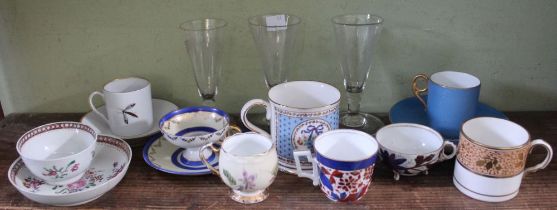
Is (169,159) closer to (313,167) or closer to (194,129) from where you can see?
(194,129)

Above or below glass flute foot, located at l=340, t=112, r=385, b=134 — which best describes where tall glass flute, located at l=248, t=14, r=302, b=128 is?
above

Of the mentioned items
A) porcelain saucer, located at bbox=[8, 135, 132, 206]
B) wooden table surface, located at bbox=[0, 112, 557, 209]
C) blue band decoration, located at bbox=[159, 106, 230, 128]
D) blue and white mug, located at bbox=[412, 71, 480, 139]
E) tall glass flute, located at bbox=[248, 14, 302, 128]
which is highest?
tall glass flute, located at bbox=[248, 14, 302, 128]

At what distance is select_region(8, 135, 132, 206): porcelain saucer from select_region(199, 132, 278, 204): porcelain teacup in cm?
14

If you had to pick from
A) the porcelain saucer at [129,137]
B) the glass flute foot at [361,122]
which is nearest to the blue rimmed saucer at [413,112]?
the glass flute foot at [361,122]

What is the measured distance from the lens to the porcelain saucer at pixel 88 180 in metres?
0.69

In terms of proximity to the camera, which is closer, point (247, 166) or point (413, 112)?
point (247, 166)

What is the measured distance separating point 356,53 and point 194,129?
29 centimetres

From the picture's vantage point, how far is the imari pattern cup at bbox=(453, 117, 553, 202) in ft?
2.17

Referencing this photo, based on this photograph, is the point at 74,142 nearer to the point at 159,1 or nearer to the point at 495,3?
the point at 159,1

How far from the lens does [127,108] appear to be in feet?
2.75

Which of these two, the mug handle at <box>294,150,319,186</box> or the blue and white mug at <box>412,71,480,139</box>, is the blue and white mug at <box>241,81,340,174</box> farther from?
the blue and white mug at <box>412,71,480,139</box>

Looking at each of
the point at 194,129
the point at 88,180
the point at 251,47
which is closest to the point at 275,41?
the point at 251,47

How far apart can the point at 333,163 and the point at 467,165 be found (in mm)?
186

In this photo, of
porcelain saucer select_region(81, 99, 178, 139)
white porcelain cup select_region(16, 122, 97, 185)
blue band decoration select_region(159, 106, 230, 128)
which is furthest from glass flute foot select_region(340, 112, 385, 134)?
white porcelain cup select_region(16, 122, 97, 185)
